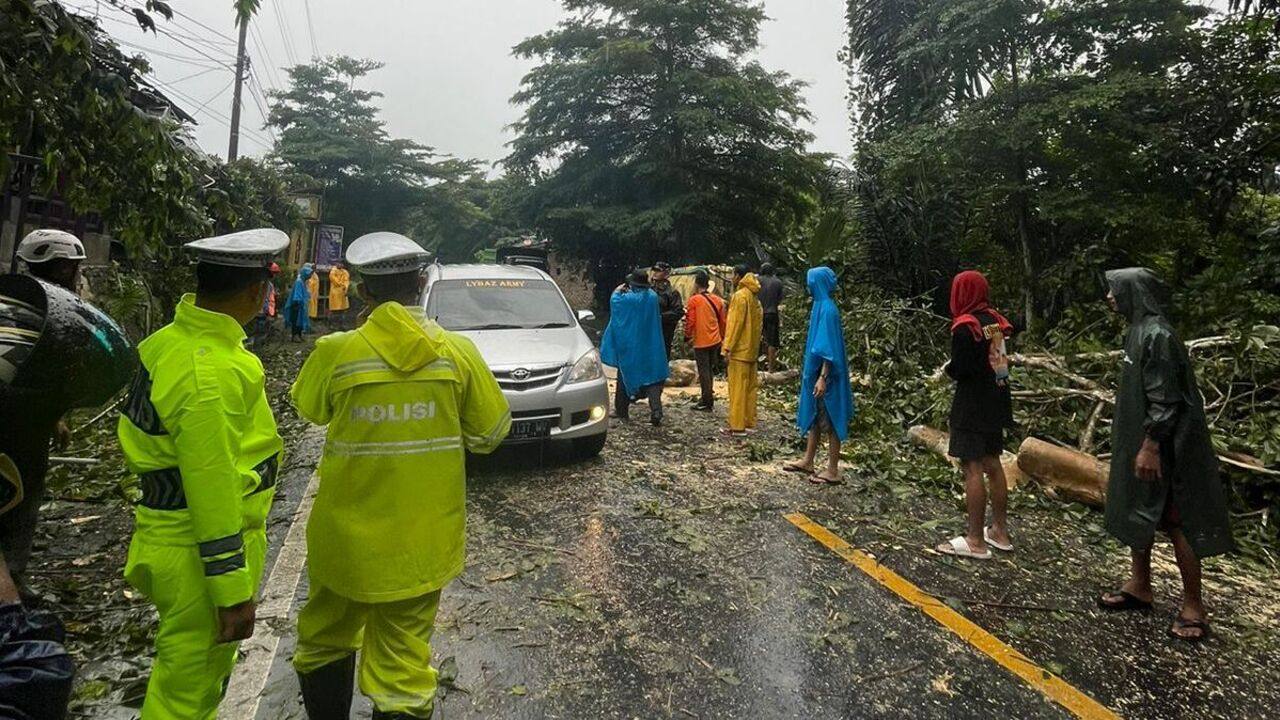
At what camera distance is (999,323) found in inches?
162

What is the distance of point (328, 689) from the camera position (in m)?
2.07

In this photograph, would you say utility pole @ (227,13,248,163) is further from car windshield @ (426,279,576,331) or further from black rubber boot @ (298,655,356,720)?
black rubber boot @ (298,655,356,720)

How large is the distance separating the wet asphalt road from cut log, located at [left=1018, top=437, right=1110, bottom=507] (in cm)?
207

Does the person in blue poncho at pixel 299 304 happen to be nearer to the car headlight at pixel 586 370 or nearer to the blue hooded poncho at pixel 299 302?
the blue hooded poncho at pixel 299 302

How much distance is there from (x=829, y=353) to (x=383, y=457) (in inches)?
166

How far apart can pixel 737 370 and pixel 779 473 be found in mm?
1535

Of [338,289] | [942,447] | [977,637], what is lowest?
[977,637]

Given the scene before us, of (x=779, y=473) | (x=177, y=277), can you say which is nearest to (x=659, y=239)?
(x=177, y=277)

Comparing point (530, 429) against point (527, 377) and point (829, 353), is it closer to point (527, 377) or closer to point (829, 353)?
point (527, 377)

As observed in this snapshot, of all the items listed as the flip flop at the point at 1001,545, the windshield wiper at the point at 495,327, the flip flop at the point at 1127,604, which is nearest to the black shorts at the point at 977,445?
the flip flop at the point at 1001,545

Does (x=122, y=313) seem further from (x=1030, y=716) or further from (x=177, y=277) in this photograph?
(x=1030, y=716)

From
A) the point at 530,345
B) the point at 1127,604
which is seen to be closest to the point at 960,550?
the point at 1127,604

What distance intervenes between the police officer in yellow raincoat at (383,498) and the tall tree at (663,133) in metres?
19.5

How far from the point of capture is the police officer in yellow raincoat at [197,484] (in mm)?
1688
